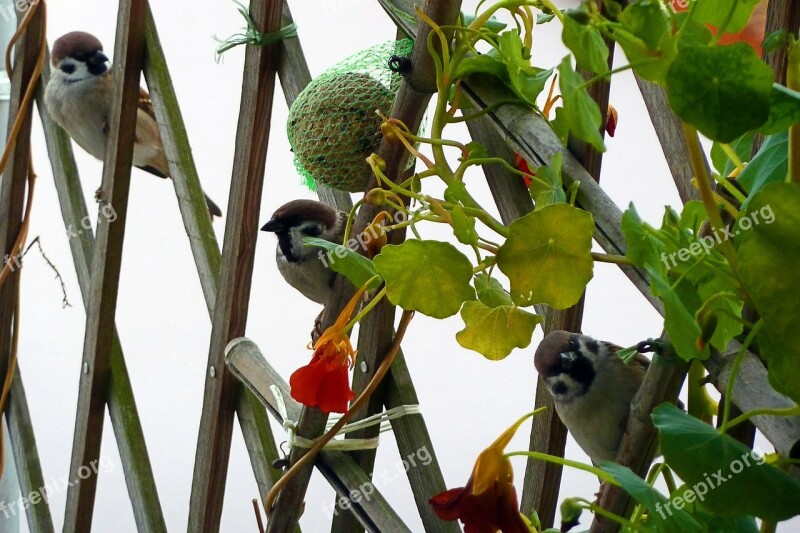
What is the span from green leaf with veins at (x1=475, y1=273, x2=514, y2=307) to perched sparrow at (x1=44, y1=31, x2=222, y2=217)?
92 centimetres

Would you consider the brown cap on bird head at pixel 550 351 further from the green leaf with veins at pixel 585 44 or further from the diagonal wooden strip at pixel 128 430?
the diagonal wooden strip at pixel 128 430

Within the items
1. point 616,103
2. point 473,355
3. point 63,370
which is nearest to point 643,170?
point 616,103

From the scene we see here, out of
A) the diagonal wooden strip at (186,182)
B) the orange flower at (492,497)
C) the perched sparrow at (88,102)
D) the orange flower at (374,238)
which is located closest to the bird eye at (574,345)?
the orange flower at (374,238)

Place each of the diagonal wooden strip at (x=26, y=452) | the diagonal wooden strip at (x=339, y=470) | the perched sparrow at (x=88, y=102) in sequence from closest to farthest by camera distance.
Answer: the diagonal wooden strip at (x=339, y=470)
the perched sparrow at (x=88, y=102)
the diagonal wooden strip at (x=26, y=452)

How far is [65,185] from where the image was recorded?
50.3 inches

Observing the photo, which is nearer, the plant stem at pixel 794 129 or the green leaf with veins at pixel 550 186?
the plant stem at pixel 794 129

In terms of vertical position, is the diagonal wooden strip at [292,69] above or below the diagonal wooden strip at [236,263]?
above

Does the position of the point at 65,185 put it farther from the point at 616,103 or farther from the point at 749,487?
the point at 749,487

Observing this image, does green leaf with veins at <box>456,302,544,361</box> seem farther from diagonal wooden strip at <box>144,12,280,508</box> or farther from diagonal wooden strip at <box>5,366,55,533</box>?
diagonal wooden strip at <box>5,366,55,533</box>

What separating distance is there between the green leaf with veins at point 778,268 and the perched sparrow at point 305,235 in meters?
0.55

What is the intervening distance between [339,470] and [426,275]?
384mm

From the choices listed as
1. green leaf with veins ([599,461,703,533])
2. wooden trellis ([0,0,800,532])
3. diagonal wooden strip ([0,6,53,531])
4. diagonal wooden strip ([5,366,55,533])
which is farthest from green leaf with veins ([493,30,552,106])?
diagonal wooden strip ([5,366,55,533])

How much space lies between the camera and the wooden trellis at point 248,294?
0.42 metres

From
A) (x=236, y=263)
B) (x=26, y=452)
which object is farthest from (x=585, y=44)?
(x=26, y=452)
